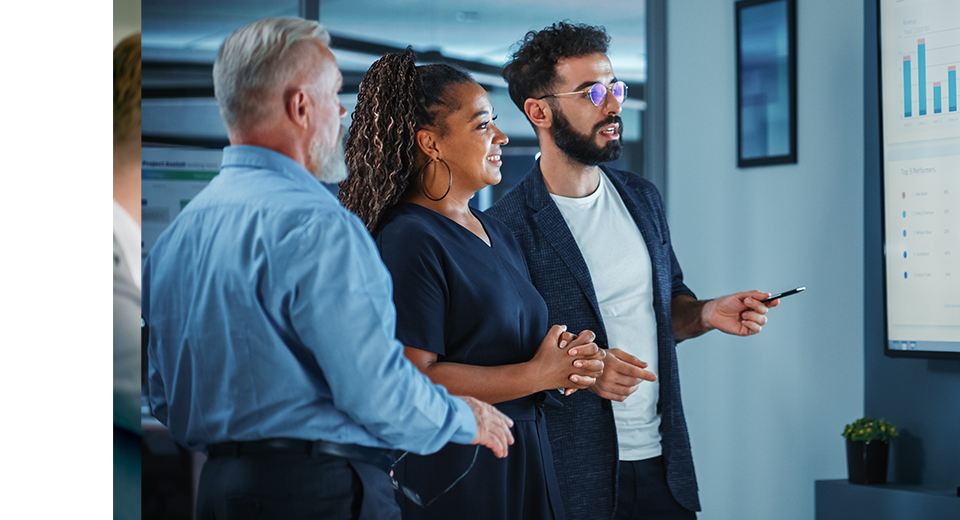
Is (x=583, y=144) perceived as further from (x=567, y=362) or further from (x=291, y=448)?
(x=291, y=448)

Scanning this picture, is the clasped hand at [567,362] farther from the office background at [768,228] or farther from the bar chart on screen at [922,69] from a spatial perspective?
the bar chart on screen at [922,69]

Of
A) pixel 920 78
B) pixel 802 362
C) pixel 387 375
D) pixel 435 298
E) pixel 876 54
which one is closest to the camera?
pixel 387 375

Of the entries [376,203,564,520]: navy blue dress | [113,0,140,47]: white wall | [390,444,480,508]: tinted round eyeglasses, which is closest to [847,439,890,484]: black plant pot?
[376,203,564,520]: navy blue dress

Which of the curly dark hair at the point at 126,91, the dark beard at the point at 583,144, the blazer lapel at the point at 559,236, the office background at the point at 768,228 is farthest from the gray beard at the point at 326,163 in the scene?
the office background at the point at 768,228

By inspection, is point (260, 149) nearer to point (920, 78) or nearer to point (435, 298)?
point (435, 298)

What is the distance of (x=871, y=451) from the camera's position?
2.70 metres

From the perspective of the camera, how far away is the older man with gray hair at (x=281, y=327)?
1232 mm

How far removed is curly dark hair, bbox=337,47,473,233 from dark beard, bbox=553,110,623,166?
1.85 feet

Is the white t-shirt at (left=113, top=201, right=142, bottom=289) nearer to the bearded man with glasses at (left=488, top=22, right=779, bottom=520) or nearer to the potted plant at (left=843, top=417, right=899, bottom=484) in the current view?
the bearded man with glasses at (left=488, top=22, right=779, bottom=520)

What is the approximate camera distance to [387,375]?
1253 mm

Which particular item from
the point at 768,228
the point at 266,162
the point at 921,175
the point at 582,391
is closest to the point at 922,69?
the point at 921,175
